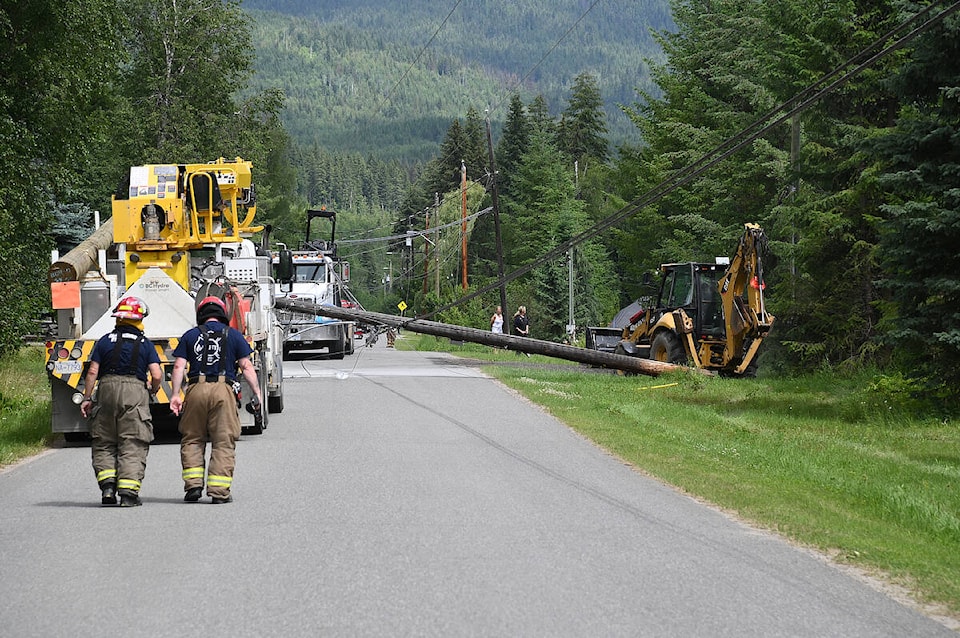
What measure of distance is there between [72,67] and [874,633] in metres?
26.4

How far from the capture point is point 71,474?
43.3 feet

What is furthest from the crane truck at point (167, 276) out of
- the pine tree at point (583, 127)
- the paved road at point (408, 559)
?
the pine tree at point (583, 127)

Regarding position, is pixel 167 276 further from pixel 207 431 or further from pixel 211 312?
pixel 207 431

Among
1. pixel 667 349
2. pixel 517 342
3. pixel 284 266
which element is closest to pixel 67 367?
pixel 284 266

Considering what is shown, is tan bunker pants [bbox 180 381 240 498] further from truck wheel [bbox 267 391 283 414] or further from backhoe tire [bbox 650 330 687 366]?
backhoe tire [bbox 650 330 687 366]

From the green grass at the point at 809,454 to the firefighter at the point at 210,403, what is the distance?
15.1ft

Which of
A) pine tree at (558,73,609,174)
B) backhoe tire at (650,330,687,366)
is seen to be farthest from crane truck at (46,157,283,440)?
pine tree at (558,73,609,174)

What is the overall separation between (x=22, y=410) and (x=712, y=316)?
1691 centimetres

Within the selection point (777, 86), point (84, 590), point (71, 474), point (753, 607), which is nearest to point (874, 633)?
point (753, 607)

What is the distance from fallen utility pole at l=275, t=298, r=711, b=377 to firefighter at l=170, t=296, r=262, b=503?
53.3ft

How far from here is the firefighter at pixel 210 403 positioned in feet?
36.1

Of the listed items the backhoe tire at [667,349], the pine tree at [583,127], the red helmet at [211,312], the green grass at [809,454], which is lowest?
the green grass at [809,454]

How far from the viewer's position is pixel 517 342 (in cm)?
2919

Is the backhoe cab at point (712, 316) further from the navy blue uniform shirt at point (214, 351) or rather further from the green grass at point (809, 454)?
the navy blue uniform shirt at point (214, 351)
